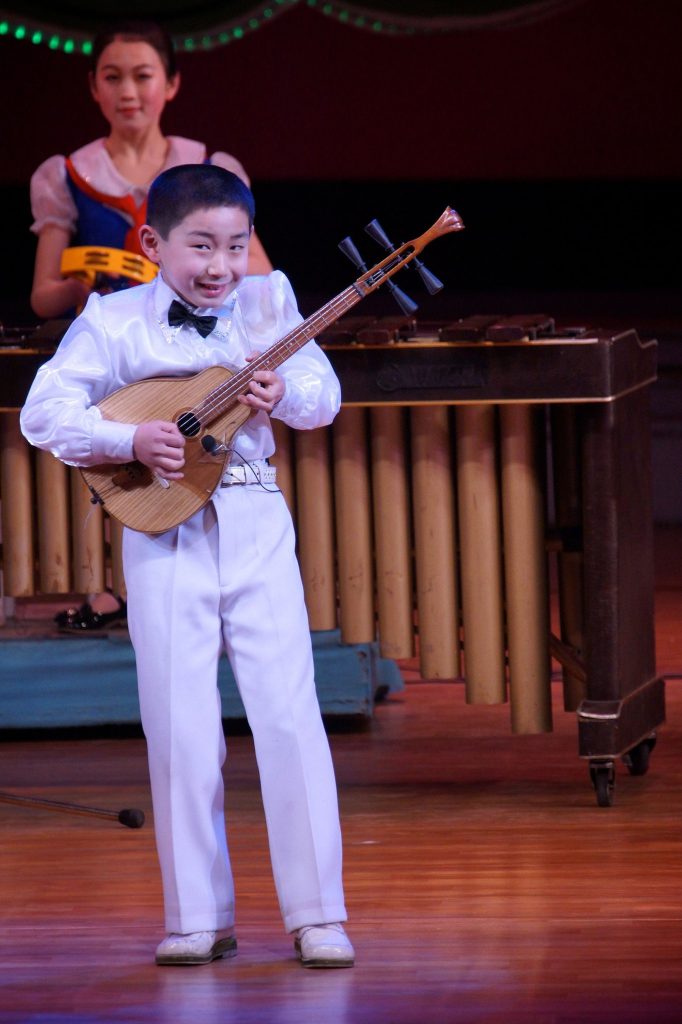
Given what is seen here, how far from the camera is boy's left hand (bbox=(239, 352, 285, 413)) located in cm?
301

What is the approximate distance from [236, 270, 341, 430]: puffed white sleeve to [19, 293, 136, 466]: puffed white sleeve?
10.2 inches

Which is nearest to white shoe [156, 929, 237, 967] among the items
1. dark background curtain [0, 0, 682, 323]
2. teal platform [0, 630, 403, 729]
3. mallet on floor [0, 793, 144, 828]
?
mallet on floor [0, 793, 144, 828]

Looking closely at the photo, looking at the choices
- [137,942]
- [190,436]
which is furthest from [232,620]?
[137,942]

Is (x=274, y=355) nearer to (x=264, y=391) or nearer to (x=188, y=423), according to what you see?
(x=264, y=391)

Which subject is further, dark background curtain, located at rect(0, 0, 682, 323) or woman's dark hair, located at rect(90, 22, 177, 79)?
dark background curtain, located at rect(0, 0, 682, 323)

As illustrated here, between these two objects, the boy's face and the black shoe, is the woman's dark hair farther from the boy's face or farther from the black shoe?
the boy's face

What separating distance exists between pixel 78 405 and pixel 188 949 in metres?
0.93

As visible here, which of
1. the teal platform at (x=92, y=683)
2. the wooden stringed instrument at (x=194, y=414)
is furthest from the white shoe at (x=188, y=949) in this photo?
the teal platform at (x=92, y=683)

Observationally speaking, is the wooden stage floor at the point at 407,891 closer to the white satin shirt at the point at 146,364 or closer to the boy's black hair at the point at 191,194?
the white satin shirt at the point at 146,364

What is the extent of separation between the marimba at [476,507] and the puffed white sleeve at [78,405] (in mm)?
988

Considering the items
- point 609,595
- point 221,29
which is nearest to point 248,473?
point 609,595

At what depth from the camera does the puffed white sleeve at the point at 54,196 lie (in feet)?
15.8

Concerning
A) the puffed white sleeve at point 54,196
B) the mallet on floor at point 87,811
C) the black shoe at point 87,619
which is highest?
the puffed white sleeve at point 54,196

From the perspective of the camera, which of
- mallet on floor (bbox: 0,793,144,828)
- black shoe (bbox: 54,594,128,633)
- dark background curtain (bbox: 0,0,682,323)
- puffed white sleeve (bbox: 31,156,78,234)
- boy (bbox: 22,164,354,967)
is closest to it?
boy (bbox: 22,164,354,967)
